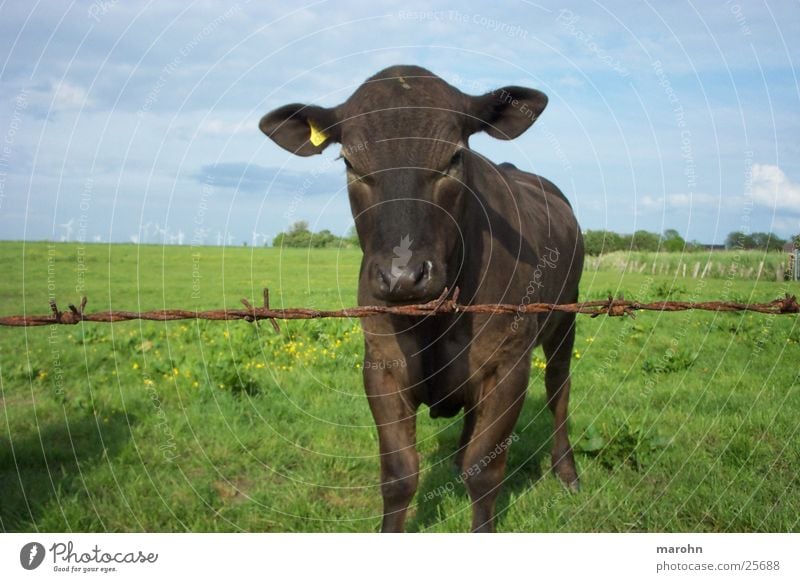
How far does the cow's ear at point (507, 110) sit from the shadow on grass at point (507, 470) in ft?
8.20

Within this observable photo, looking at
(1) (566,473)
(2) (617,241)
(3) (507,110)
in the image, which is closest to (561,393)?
(1) (566,473)

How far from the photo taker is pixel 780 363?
8.22m

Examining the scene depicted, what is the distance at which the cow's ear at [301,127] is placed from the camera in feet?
14.2

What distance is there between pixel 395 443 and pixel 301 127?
2.10 meters

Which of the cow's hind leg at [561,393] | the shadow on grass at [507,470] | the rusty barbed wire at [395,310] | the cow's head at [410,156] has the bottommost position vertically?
the shadow on grass at [507,470]

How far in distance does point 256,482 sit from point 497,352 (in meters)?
2.21

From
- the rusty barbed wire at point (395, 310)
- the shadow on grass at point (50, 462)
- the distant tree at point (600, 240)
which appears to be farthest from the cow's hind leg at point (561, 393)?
the distant tree at point (600, 240)

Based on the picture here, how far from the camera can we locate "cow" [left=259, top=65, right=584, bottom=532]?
3.57 meters

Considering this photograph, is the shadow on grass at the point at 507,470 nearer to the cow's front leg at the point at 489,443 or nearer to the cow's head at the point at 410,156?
the cow's front leg at the point at 489,443

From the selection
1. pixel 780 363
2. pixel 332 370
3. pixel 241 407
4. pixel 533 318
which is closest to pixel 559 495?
pixel 533 318

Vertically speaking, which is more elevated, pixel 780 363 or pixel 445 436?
pixel 780 363

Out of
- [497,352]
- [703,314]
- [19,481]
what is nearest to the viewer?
[497,352]

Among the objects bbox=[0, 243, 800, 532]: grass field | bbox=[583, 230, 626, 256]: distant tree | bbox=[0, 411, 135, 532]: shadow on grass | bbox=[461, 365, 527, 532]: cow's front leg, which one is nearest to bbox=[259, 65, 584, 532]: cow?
bbox=[461, 365, 527, 532]: cow's front leg
